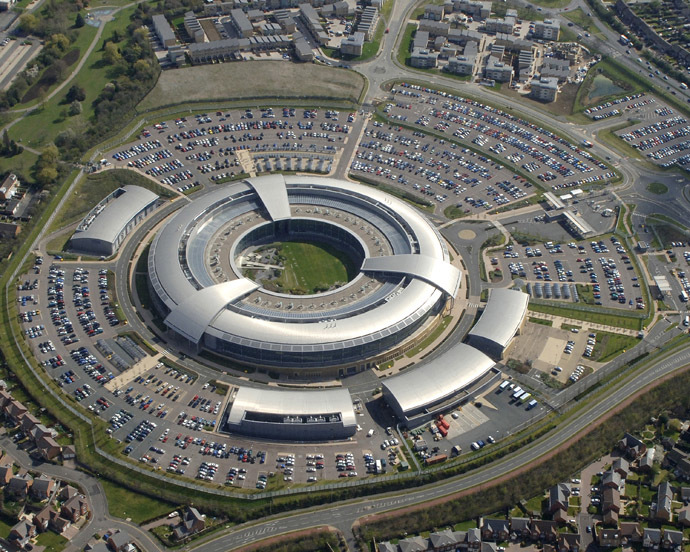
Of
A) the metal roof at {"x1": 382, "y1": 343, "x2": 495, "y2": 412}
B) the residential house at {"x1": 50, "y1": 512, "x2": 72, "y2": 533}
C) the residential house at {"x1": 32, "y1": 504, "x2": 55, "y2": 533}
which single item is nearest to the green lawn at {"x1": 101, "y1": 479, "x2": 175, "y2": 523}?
the residential house at {"x1": 50, "y1": 512, "x2": 72, "y2": 533}

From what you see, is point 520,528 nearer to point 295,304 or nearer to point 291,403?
point 291,403

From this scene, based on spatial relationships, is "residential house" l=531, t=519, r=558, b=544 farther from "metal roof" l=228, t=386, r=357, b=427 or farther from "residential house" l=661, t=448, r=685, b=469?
"metal roof" l=228, t=386, r=357, b=427

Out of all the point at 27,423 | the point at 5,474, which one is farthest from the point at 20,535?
the point at 27,423

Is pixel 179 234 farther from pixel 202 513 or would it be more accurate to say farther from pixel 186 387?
pixel 202 513

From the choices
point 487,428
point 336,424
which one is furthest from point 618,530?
point 336,424

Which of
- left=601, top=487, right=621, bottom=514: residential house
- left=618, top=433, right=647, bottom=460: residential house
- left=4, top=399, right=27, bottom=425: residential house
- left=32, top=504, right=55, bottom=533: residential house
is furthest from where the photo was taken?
left=618, top=433, right=647, bottom=460: residential house
